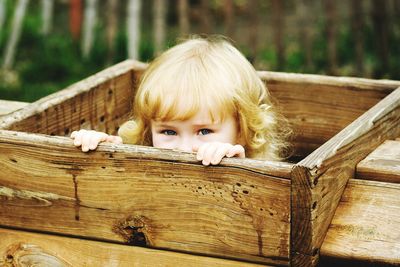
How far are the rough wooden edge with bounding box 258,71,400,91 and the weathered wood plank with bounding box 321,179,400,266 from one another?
0.92 meters

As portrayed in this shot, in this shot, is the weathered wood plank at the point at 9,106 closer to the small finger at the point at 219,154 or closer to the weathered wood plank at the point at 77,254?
the weathered wood plank at the point at 77,254

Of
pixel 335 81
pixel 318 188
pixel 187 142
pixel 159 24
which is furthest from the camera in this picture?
pixel 159 24

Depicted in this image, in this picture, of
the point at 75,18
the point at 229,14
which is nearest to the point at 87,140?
the point at 229,14

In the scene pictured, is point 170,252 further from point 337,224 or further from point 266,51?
point 266,51

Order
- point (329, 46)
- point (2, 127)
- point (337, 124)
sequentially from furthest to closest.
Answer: point (329, 46), point (337, 124), point (2, 127)

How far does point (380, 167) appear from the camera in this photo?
226cm

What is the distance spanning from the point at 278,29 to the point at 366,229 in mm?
3401

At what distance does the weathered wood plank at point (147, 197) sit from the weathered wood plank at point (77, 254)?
23 millimetres

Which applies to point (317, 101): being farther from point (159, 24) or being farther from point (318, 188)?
point (159, 24)

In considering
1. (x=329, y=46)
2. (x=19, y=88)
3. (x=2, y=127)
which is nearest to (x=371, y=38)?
(x=329, y=46)

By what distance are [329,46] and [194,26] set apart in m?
2.04

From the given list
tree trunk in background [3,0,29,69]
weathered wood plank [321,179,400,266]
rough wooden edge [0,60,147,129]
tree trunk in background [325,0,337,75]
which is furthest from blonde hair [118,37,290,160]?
tree trunk in background [3,0,29,69]

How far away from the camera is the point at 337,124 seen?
124 inches

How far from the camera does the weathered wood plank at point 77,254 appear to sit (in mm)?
2100
